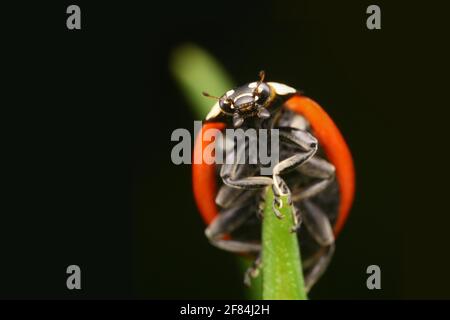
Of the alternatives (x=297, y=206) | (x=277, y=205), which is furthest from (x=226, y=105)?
(x=297, y=206)

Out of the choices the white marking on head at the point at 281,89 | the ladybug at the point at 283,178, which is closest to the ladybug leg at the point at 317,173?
the ladybug at the point at 283,178

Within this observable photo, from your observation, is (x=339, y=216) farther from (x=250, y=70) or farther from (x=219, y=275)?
(x=250, y=70)

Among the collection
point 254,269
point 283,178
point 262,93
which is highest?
point 262,93

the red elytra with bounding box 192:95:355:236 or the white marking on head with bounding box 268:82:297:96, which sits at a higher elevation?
the white marking on head with bounding box 268:82:297:96

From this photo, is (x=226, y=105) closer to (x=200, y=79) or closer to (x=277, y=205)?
(x=277, y=205)

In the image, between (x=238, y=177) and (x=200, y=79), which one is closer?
(x=238, y=177)

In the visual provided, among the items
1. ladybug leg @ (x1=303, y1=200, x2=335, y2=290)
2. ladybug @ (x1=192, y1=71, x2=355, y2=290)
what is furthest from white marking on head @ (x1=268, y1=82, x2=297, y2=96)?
ladybug leg @ (x1=303, y1=200, x2=335, y2=290)

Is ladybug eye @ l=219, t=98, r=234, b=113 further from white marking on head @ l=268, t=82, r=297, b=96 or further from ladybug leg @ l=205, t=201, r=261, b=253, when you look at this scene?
ladybug leg @ l=205, t=201, r=261, b=253
